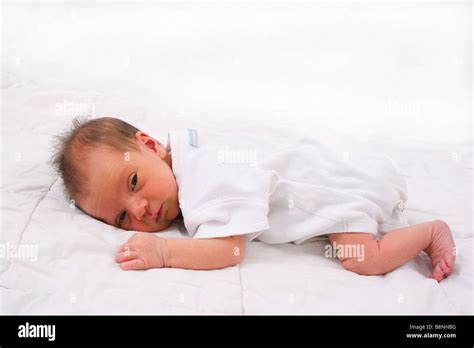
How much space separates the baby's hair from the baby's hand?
0.20 meters

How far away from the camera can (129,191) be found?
1.30 meters

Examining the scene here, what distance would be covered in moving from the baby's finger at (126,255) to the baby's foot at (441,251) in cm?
61

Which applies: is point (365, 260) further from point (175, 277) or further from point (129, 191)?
point (129, 191)

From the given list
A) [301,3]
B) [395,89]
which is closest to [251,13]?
[301,3]

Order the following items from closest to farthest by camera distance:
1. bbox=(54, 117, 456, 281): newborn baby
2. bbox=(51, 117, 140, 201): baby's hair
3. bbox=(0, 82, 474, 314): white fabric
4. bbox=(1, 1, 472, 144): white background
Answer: bbox=(0, 82, 474, 314): white fabric < bbox=(54, 117, 456, 281): newborn baby < bbox=(51, 117, 140, 201): baby's hair < bbox=(1, 1, 472, 144): white background

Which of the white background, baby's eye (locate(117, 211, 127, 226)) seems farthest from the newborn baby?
the white background

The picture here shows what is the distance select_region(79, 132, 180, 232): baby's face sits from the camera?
1.29 metres

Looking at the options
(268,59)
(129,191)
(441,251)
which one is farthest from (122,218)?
(268,59)

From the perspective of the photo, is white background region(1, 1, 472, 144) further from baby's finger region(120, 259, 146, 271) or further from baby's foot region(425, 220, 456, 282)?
baby's finger region(120, 259, 146, 271)

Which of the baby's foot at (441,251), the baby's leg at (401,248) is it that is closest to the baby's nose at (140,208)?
the baby's leg at (401,248)

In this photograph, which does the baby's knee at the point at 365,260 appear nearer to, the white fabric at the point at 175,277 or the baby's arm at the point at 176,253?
the white fabric at the point at 175,277

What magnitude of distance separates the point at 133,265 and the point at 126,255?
0.03 m

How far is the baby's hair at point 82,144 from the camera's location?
1.33m
